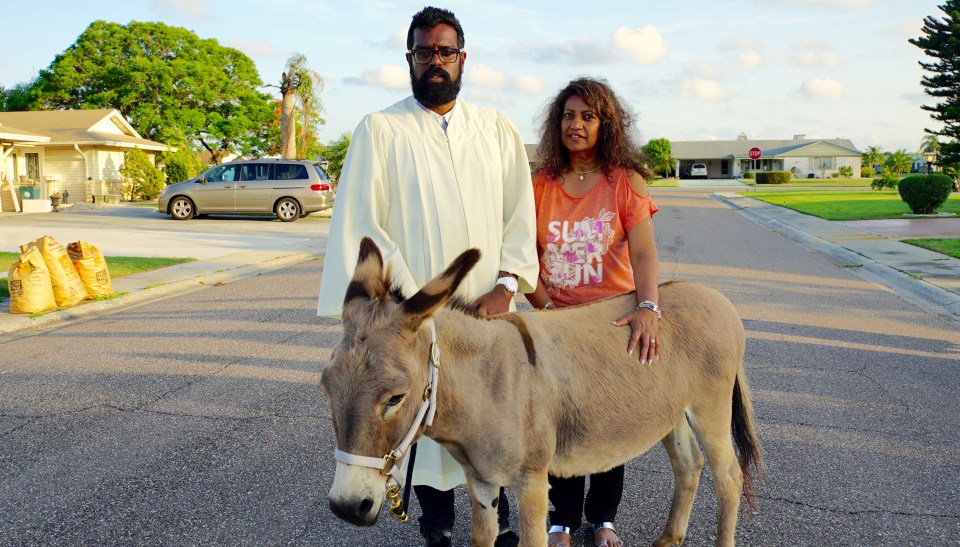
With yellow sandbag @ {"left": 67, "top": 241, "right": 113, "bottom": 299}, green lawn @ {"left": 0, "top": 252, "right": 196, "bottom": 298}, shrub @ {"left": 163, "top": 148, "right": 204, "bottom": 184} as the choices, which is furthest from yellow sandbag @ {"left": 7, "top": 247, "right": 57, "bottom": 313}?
shrub @ {"left": 163, "top": 148, "right": 204, "bottom": 184}

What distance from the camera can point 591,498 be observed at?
12.6 ft

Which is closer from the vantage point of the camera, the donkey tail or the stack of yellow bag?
the donkey tail

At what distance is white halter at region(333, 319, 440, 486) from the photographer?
2312 millimetres

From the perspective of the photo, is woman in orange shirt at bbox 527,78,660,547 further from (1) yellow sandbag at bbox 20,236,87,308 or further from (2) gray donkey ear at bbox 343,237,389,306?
(1) yellow sandbag at bbox 20,236,87,308

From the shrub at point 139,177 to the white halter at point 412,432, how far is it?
37391 mm

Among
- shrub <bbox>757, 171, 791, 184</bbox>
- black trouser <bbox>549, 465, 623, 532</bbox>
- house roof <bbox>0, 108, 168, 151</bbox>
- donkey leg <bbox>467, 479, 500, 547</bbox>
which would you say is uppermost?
house roof <bbox>0, 108, 168, 151</bbox>

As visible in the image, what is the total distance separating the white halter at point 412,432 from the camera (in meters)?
2.31

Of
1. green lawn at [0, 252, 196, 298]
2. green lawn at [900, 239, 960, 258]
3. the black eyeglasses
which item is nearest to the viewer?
the black eyeglasses

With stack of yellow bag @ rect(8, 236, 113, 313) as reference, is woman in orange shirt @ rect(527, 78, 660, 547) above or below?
above

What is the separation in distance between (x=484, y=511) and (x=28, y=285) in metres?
8.97

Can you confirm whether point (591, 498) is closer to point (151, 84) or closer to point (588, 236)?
point (588, 236)

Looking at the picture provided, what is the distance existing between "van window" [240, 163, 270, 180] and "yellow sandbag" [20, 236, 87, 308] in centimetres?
1503

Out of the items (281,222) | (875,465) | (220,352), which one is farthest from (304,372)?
(281,222)

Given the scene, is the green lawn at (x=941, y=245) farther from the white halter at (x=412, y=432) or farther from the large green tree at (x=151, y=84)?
the large green tree at (x=151, y=84)
